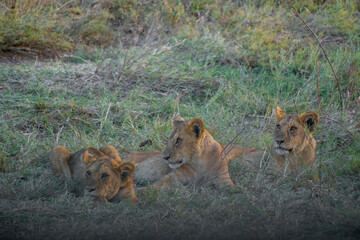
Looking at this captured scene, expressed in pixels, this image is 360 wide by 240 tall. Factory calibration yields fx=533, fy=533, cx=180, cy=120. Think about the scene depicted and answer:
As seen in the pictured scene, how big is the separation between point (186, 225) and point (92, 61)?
5.59 m

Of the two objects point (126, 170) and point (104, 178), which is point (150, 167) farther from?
point (104, 178)

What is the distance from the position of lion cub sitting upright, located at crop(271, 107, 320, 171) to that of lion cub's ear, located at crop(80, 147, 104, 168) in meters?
1.82

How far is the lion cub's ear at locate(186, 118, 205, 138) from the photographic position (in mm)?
5113

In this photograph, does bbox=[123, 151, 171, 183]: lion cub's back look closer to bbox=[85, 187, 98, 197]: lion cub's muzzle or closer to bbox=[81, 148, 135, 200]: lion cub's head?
bbox=[81, 148, 135, 200]: lion cub's head

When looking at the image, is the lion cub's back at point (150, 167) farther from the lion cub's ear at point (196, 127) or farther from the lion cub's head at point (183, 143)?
the lion cub's ear at point (196, 127)

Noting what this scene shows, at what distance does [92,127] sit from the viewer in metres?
6.91

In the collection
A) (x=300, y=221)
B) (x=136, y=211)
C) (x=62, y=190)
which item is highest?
(x=300, y=221)

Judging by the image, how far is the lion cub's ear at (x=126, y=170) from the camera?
15.0 feet

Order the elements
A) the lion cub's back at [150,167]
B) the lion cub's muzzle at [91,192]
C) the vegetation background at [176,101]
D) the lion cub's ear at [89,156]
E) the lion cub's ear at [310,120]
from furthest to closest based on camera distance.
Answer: the lion cub's back at [150,167] < the lion cub's ear at [310,120] < the lion cub's ear at [89,156] < the lion cub's muzzle at [91,192] < the vegetation background at [176,101]

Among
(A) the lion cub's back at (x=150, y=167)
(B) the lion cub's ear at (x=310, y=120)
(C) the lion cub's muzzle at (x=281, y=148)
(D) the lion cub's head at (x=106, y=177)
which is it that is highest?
(B) the lion cub's ear at (x=310, y=120)

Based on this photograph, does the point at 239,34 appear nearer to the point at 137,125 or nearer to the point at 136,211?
the point at 137,125

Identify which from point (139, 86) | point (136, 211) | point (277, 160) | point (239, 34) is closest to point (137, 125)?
point (139, 86)

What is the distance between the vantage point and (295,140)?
543 cm

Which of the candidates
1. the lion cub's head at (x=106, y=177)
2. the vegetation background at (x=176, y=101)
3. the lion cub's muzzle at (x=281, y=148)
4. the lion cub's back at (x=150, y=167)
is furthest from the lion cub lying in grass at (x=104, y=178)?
the lion cub's muzzle at (x=281, y=148)
